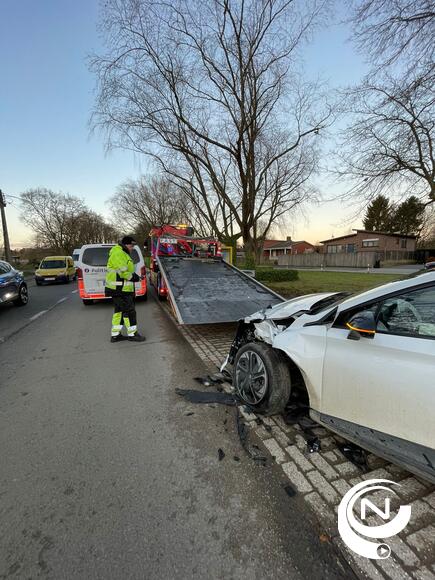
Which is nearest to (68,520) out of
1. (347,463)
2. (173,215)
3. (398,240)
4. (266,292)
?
(347,463)

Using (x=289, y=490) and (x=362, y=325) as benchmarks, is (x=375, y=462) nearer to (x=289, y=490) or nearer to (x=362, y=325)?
(x=289, y=490)

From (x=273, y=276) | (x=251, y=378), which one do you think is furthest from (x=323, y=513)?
(x=273, y=276)

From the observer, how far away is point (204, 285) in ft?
23.4

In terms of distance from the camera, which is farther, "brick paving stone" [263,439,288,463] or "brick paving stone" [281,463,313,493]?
"brick paving stone" [263,439,288,463]

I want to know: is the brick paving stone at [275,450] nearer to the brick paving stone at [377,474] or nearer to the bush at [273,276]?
the brick paving stone at [377,474]

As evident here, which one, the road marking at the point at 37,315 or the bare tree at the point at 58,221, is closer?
the road marking at the point at 37,315

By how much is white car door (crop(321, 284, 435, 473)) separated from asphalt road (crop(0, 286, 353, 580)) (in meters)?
0.73

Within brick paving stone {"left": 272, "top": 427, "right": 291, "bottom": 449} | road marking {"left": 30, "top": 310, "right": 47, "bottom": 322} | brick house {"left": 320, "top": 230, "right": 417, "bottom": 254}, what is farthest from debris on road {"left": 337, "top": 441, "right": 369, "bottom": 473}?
brick house {"left": 320, "top": 230, "right": 417, "bottom": 254}

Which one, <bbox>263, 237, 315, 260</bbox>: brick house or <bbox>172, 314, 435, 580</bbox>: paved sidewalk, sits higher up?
<bbox>263, 237, 315, 260</bbox>: brick house

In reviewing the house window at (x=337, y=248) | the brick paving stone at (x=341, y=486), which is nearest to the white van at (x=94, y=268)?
the brick paving stone at (x=341, y=486)

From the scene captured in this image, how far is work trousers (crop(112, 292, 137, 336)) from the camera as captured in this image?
549cm

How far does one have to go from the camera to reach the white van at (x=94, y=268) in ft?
27.8

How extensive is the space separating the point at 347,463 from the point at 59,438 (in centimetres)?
254

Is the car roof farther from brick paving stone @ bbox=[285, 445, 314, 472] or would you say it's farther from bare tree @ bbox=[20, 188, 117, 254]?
bare tree @ bbox=[20, 188, 117, 254]
